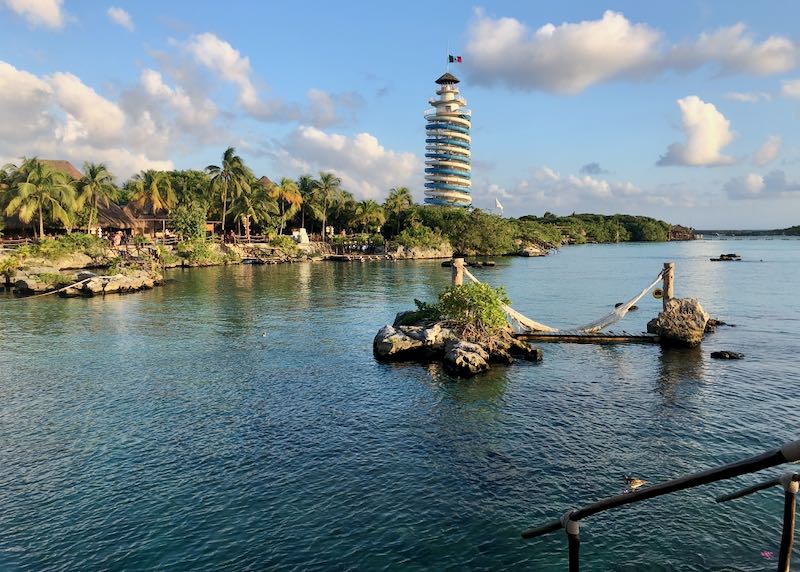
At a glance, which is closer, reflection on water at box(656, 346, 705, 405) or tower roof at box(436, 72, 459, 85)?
reflection on water at box(656, 346, 705, 405)

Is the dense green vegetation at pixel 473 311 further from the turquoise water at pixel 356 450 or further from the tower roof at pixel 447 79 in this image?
the tower roof at pixel 447 79

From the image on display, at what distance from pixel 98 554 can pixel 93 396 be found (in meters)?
8.98

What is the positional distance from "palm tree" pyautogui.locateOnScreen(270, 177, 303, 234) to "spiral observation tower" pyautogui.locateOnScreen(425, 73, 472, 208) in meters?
43.7

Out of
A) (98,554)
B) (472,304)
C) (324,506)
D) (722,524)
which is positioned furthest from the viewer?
(472,304)

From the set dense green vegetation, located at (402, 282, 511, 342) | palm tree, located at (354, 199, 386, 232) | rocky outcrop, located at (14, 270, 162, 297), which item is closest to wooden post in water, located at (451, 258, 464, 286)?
dense green vegetation, located at (402, 282, 511, 342)

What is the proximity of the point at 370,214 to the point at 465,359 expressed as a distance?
70.2 m

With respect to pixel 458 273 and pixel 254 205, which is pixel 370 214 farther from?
pixel 458 273

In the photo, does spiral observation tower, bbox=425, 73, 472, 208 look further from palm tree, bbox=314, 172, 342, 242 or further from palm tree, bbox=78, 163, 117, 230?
palm tree, bbox=78, 163, 117, 230

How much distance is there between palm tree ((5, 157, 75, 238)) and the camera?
53500 millimetres

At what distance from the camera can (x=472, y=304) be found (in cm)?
2227

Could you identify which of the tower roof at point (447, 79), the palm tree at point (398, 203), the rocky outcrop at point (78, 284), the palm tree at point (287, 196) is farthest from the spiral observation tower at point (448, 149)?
the rocky outcrop at point (78, 284)

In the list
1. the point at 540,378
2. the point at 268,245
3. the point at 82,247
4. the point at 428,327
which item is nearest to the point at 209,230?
the point at 268,245

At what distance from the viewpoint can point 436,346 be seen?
21.8m

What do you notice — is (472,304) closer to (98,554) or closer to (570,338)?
(570,338)
